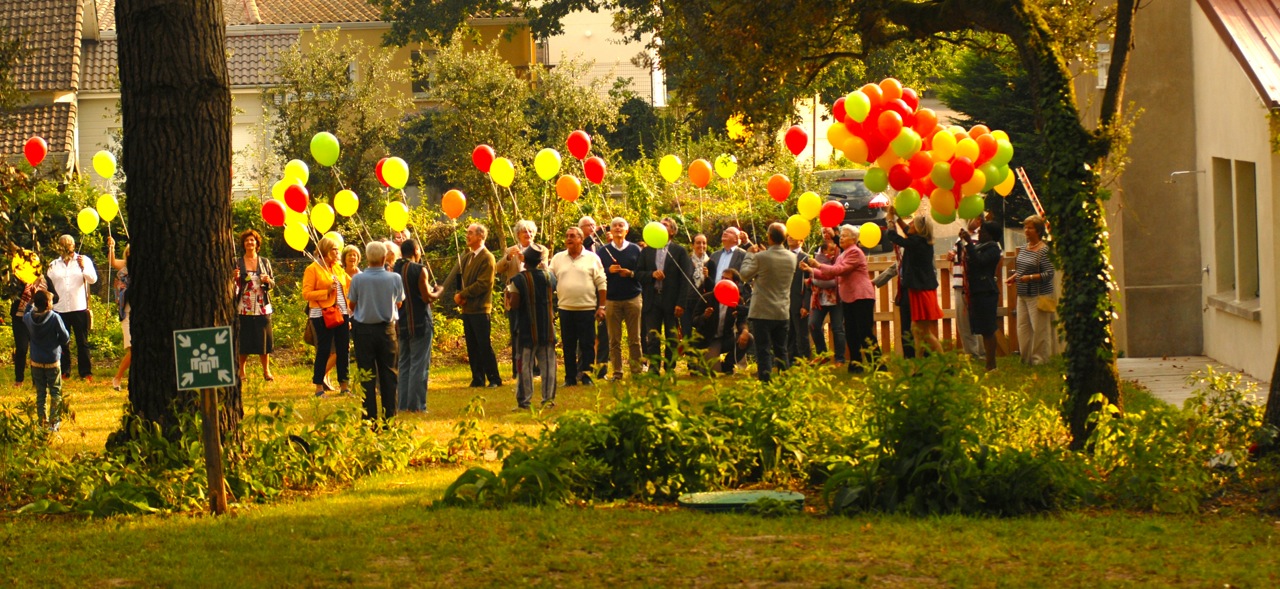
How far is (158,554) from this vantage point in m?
7.96

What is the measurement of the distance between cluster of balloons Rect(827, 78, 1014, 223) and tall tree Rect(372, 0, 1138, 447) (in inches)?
28.4

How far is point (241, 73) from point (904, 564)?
42.0 metres

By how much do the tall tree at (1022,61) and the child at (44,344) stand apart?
610 centimetres

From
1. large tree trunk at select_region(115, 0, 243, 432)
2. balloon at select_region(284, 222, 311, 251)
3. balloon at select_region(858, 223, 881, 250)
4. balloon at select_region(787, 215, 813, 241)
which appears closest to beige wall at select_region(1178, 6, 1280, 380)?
balloon at select_region(858, 223, 881, 250)

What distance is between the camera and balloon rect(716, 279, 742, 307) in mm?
16141

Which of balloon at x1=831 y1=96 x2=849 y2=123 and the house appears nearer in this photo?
balloon at x1=831 y1=96 x2=849 y2=123

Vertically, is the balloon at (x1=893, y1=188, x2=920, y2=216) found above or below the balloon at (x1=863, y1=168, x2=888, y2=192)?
below

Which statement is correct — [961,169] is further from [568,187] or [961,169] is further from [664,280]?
[568,187]

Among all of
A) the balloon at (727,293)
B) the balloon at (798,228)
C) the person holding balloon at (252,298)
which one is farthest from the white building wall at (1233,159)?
the person holding balloon at (252,298)

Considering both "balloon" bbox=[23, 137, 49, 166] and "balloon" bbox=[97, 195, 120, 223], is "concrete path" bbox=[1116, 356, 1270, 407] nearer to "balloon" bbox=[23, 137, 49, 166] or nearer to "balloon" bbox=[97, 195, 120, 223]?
"balloon" bbox=[97, 195, 120, 223]

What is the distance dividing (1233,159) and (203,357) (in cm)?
1088

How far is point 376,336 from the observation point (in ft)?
42.7

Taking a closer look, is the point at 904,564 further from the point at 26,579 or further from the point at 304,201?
the point at 304,201

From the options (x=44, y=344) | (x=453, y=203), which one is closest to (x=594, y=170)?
(x=453, y=203)
